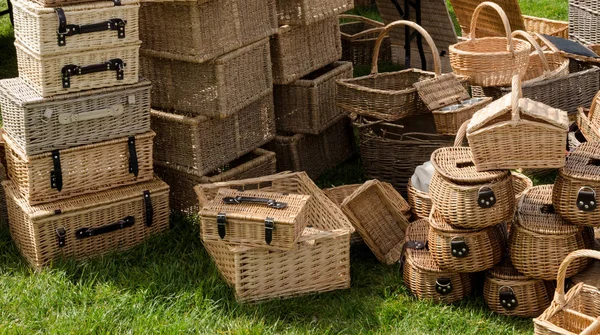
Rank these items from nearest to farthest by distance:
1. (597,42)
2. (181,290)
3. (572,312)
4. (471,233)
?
1. (572,312)
2. (471,233)
3. (181,290)
4. (597,42)

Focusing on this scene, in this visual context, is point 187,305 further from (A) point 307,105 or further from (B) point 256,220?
(A) point 307,105

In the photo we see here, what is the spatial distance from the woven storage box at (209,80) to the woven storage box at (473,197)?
4.87 ft

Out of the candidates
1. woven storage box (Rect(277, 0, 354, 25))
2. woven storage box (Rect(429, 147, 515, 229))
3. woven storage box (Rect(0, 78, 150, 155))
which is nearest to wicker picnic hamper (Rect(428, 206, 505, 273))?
woven storage box (Rect(429, 147, 515, 229))

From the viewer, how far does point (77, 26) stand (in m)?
4.74

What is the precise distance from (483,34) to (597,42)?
926mm

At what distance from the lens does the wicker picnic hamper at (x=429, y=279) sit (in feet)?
15.0

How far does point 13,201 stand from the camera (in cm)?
520

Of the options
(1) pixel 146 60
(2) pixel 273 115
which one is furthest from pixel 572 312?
(1) pixel 146 60

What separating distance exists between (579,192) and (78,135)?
271 centimetres

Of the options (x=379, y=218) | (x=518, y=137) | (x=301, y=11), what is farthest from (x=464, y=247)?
(x=301, y=11)

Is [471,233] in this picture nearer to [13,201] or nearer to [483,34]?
[13,201]

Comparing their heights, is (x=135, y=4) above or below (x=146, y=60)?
above

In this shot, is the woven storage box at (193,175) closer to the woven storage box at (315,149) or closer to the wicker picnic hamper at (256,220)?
the woven storage box at (315,149)

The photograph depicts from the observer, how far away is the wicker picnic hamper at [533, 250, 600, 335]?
3799 mm
